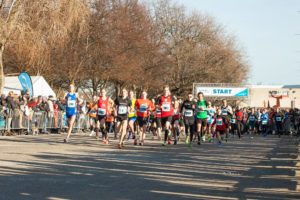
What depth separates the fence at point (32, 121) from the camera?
2159cm

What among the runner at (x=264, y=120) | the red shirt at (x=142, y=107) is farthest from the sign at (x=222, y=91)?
the red shirt at (x=142, y=107)

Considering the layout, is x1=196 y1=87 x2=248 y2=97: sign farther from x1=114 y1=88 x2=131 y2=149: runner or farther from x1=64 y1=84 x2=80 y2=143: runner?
x1=114 y1=88 x2=131 y2=149: runner

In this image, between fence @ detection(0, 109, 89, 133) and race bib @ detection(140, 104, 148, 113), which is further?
fence @ detection(0, 109, 89, 133)

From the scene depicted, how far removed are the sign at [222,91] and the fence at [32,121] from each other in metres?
23.9

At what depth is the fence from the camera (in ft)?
70.8

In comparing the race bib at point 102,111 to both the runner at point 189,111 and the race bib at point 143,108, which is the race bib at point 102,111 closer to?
the race bib at point 143,108

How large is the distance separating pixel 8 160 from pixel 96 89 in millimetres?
34941

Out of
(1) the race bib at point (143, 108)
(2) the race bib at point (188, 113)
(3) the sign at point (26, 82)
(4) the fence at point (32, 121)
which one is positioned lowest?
(4) the fence at point (32, 121)

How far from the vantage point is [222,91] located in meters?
50.7

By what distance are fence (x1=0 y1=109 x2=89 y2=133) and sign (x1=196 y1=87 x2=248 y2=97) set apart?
23.9 m

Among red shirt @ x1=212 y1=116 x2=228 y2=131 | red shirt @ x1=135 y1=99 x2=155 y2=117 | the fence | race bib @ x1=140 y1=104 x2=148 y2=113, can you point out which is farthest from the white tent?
red shirt @ x1=212 y1=116 x2=228 y2=131

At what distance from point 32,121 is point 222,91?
29.9m

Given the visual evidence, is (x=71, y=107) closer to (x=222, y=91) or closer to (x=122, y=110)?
(x=122, y=110)

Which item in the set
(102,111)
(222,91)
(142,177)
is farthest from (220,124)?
(222,91)
